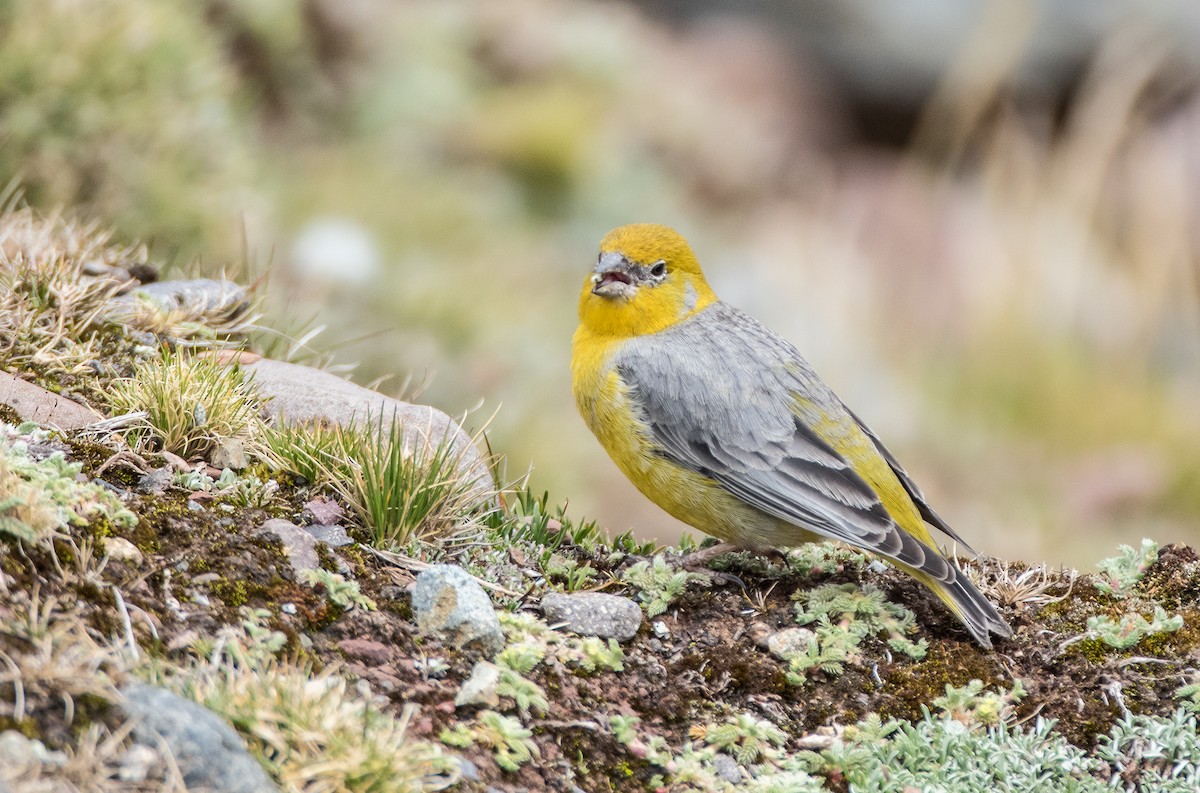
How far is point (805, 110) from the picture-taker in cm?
1923

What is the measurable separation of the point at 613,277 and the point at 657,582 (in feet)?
6.09

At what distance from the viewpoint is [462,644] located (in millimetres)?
4535

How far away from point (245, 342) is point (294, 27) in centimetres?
834

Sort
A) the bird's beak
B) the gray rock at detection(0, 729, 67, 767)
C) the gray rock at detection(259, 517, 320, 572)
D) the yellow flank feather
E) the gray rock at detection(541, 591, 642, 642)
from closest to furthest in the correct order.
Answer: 1. the gray rock at detection(0, 729, 67, 767)
2. the gray rock at detection(259, 517, 320, 572)
3. the gray rock at detection(541, 591, 642, 642)
4. the yellow flank feather
5. the bird's beak

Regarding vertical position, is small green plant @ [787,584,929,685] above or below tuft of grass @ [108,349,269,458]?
above

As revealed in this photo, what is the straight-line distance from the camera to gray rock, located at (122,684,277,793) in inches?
129

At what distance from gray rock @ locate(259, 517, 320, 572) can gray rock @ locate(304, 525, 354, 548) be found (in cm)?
8

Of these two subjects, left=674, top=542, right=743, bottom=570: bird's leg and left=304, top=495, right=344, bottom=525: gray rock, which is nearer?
left=304, top=495, right=344, bottom=525: gray rock

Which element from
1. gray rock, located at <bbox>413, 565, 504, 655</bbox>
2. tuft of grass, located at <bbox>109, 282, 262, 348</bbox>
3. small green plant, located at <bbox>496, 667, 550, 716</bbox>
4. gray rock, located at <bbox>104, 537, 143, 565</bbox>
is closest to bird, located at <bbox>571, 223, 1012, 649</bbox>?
gray rock, located at <bbox>413, 565, 504, 655</bbox>

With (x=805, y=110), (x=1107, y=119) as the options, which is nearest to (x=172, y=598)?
(x=1107, y=119)

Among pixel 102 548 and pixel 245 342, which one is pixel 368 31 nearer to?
pixel 245 342

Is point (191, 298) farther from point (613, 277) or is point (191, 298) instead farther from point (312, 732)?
point (312, 732)

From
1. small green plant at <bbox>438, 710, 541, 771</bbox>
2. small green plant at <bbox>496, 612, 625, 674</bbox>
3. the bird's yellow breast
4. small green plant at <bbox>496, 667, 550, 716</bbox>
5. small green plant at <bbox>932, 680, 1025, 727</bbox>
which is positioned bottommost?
small green plant at <bbox>438, 710, 541, 771</bbox>

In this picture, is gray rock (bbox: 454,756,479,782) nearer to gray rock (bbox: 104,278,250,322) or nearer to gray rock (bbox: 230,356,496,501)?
gray rock (bbox: 230,356,496,501)
